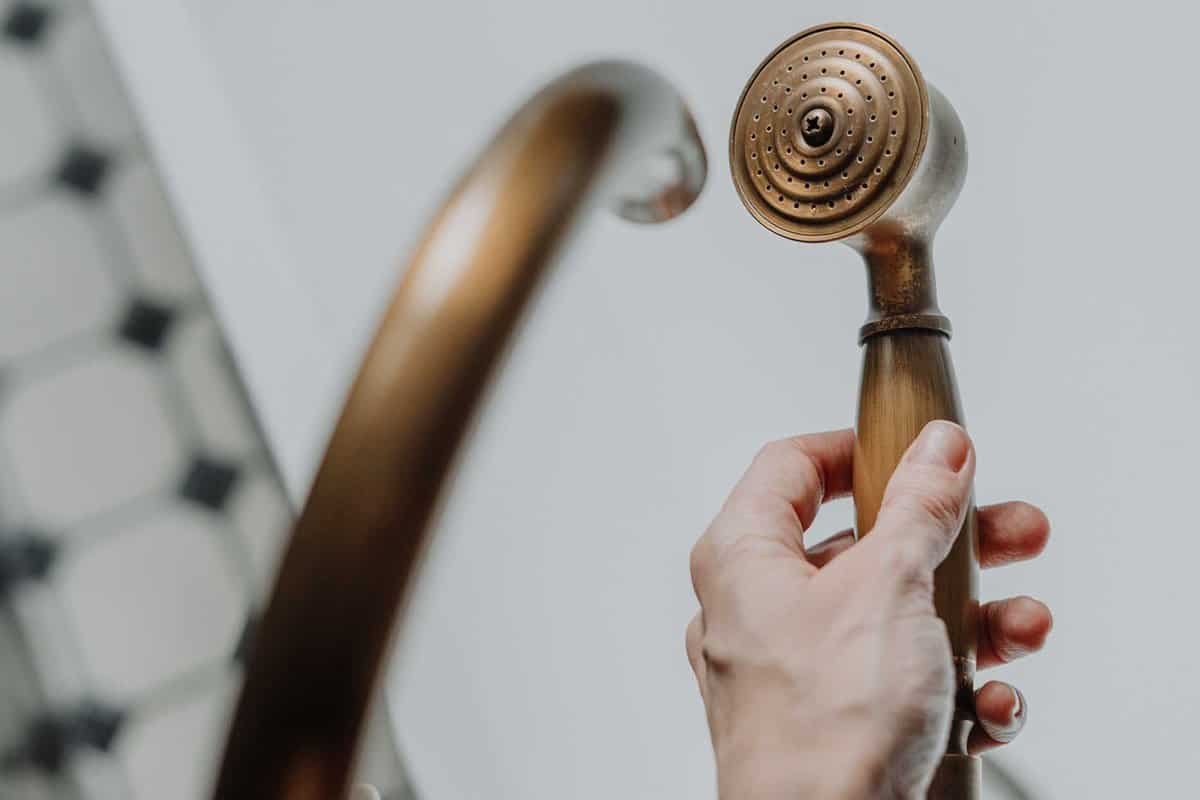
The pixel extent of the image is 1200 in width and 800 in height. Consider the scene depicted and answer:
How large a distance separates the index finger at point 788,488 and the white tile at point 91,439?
1.43 feet

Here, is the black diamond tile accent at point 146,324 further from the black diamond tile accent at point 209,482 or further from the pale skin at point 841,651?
the pale skin at point 841,651

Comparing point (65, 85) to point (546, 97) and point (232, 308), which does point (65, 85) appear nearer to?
point (232, 308)

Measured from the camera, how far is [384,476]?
0.13 m

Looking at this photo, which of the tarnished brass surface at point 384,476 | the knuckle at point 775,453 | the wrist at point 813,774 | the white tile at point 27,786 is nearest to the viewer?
the tarnished brass surface at point 384,476

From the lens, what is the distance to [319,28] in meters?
0.53

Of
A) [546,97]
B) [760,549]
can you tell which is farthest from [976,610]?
[546,97]

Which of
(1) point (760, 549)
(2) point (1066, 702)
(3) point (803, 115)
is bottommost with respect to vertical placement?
(2) point (1066, 702)

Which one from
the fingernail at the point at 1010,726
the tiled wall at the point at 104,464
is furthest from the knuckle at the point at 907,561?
the tiled wall at the point at 104,464

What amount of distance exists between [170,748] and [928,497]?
1.75 feet

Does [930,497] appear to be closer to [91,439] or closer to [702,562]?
[702,562]

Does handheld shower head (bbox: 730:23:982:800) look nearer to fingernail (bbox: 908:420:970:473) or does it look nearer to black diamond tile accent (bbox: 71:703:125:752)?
fingernail (bbox: 908:420:970:473)

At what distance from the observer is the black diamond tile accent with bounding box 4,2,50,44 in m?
0.66

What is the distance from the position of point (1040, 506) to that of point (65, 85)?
61 centimetres

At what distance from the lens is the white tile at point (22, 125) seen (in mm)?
663
